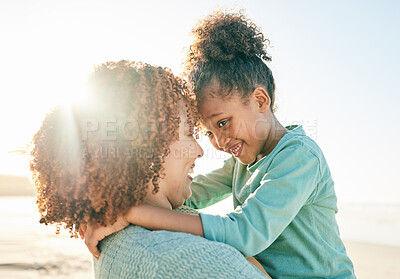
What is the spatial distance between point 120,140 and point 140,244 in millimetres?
423

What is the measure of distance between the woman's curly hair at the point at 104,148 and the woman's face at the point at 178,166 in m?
0.14

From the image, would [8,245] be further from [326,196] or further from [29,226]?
[326,196]

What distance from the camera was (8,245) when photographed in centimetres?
704

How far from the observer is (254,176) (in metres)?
2.72

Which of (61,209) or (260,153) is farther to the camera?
(260,153)

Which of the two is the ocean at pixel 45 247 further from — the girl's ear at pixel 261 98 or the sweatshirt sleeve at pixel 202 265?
the girl's ear at pixel 261 98

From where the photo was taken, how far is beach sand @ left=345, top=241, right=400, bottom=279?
7.22 metres

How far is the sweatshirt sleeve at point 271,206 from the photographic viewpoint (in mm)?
1992

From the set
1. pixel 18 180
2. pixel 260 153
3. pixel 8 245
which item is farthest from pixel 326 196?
pixel 18 180

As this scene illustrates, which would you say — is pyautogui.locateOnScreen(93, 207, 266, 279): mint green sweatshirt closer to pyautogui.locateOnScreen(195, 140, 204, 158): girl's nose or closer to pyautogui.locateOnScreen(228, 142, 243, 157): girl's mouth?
pyautogui.locateOnScreen(195, 140, 204, 158): girl's nose

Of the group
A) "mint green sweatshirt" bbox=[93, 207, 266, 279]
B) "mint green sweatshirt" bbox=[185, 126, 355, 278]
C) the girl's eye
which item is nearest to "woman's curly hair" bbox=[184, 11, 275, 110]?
the girl's eye

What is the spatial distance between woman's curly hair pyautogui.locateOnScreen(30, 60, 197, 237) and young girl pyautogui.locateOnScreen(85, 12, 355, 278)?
0.14 meters

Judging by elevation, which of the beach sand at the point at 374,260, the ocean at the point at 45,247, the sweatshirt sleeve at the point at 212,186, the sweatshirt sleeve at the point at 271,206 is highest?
the sweatshirt sleeve at the point at 271,206

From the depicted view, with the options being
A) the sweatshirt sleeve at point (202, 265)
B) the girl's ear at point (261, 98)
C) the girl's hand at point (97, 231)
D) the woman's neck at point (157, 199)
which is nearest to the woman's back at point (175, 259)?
the sweatshirt sleeve at point (202, 265)
